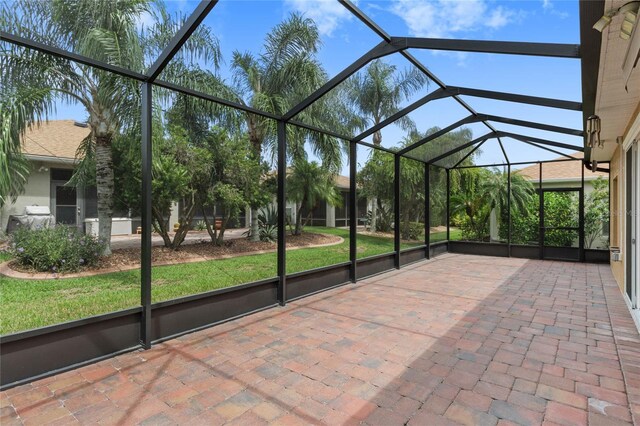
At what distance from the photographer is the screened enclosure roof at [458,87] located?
111 inches

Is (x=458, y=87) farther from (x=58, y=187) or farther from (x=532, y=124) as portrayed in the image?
(x=58, y=187)

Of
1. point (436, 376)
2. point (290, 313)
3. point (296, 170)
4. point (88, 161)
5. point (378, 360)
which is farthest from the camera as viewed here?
point (296, 170)

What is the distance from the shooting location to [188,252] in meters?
9.16

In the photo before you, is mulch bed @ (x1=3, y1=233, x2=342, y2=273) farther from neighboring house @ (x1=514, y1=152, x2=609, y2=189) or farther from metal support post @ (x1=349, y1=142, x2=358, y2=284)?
neighboring house @ (x1=514, y1=152, x2=609, y2=189)

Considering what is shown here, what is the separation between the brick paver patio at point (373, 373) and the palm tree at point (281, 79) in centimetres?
662

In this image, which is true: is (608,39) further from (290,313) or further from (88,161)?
(88,161)

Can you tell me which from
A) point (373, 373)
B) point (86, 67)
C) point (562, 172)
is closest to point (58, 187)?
point (86, 67)

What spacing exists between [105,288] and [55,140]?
9324 millimetres

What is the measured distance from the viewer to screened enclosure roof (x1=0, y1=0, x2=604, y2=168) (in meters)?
2.82

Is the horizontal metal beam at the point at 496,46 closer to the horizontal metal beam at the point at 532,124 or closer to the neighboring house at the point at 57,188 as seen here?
the horizontal metal beam at the point at 532,124

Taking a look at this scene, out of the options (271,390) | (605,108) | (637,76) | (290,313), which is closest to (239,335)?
(290,313)

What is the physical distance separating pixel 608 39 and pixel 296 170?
11444mm

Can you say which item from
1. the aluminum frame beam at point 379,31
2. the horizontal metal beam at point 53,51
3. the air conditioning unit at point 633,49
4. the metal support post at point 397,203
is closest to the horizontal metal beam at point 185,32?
the horizontal metal beam at point 53,51

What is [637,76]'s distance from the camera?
9.91 feet
